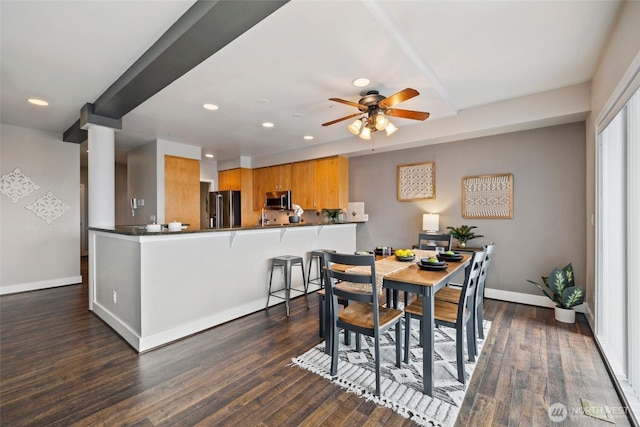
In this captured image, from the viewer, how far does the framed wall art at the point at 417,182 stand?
463cm

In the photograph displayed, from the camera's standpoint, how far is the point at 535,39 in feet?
7.68

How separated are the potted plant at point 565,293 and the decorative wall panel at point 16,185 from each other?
7561 mm

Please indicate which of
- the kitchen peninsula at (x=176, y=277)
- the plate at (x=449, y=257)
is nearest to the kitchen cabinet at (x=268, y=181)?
the kitchen peninsula at (x=176, y=277)

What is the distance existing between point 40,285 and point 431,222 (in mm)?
6358

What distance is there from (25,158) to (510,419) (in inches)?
268

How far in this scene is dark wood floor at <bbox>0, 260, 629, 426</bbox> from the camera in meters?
1.74

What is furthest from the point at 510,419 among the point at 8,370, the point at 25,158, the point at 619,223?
the point at 25,158

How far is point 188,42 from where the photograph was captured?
2.03 metres

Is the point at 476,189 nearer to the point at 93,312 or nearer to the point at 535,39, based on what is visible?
the point at 535,39

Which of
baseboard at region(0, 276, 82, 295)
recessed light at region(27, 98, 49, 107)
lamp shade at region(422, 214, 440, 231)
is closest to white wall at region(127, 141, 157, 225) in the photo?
baseboard at region(0, 276, 82, 295)

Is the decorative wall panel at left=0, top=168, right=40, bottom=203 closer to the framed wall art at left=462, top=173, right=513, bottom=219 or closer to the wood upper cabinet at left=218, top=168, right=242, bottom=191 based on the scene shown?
the wood upper cabinet at left=218, top=168, right=242, bottom=191

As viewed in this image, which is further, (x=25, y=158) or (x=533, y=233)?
(x=25, y=158)

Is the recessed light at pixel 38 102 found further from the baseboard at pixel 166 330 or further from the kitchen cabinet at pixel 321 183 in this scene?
the kitchen cabinet at pixel 321 183

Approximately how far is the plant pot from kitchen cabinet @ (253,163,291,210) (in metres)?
4.82
